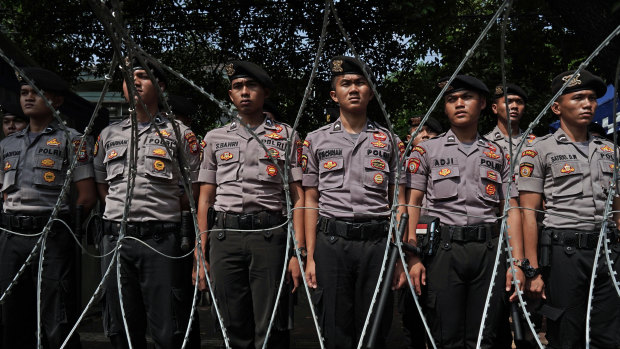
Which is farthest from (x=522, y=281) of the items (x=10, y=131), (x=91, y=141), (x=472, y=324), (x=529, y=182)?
(x=10, y=131)

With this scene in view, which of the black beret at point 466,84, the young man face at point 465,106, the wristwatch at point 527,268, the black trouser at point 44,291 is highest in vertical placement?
the black beret at point 466,84

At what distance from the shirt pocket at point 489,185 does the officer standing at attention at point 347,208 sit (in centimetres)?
50

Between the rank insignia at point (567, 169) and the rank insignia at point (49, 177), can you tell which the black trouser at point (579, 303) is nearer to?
the rank insignia at point (567, 169)

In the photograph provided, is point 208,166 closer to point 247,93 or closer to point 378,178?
point 247,93

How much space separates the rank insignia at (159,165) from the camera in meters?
4.15

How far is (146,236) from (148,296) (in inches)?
14.9

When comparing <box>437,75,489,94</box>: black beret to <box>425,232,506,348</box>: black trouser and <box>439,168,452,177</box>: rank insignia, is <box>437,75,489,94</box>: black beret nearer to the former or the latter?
<box>439,168,452,177</box>: rank insignia

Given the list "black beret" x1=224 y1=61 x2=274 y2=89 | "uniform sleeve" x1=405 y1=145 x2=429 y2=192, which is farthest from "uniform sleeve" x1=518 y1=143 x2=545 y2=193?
"black beret" x1=224 y1=61 x2=274 y2=89

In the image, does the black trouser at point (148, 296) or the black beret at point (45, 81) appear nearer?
the black trouser at point (148, 296)

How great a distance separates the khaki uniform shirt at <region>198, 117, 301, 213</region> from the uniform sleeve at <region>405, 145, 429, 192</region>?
714 millimetres

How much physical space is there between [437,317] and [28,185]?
2.97 m

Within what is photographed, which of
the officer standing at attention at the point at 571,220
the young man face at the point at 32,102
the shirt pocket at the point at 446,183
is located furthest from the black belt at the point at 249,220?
the young man face at the point at 32,102

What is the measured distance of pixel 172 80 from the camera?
1242 cm

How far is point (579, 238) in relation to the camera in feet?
12.8
